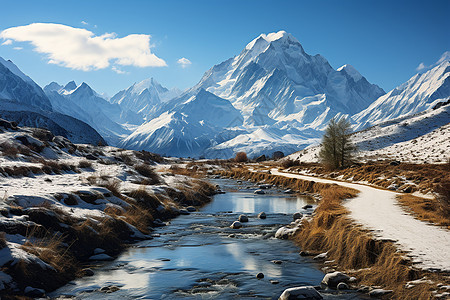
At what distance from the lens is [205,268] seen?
15922 millimetres

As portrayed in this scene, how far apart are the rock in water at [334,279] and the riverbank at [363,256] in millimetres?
474

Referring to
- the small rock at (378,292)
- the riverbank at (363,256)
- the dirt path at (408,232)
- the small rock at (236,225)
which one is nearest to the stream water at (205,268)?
the small rock at (236,225)

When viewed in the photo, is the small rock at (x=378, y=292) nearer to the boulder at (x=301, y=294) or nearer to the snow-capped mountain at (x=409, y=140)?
the boulder at (x=301, y=294)

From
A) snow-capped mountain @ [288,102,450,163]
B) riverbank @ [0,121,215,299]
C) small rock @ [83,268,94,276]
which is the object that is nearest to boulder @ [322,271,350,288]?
small rock @ [83,268,94,276]

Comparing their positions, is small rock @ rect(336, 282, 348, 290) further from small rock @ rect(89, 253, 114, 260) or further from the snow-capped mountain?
the snow-capped mountain

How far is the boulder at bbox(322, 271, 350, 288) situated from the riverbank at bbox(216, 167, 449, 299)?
0.47 metres

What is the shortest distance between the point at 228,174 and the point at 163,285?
74335 mm

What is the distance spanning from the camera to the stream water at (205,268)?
12.8m

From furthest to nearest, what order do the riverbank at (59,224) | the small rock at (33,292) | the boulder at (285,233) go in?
the boulder at (285,233)
the riverbank at (59,224)
the small rock at (33,292)

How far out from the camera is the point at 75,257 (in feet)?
52.2

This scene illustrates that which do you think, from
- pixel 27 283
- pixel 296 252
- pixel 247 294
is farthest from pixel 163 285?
pixel 296 252

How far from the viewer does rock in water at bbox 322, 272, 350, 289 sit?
1305 centimetres

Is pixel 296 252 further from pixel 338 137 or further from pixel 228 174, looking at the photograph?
pixel 228 174

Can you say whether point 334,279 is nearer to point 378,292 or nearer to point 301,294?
point 378,292
